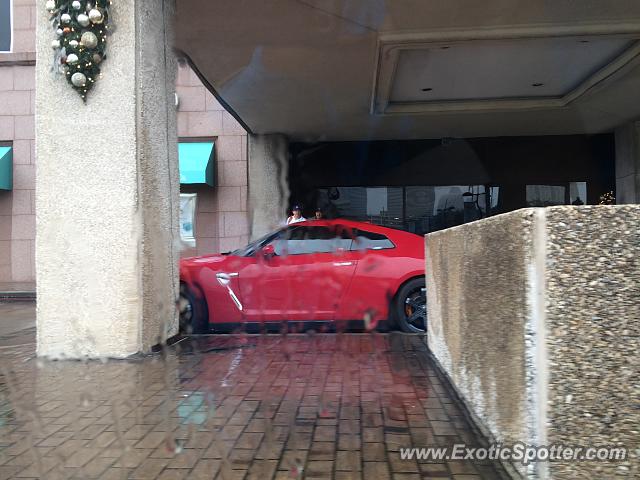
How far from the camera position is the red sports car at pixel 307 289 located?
721 cm

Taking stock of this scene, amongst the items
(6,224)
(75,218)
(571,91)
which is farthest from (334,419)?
(6,224)

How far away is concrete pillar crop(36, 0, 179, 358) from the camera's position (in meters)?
5.91

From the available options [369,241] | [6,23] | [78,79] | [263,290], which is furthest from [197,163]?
[78,79]

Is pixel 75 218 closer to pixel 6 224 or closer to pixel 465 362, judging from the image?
pixel 465 362

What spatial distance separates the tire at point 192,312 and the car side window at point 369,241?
202 centimetres

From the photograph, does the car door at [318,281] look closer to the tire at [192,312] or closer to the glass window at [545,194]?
the tire at [192,312]

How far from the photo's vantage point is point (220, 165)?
13.5 metres

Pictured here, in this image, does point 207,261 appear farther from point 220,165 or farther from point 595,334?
point 220,165

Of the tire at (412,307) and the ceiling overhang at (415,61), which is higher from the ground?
the ceiling overhang at (415,61)

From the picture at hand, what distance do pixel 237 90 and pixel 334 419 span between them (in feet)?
22.4

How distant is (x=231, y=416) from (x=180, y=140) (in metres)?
10.3

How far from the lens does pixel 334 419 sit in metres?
4.07

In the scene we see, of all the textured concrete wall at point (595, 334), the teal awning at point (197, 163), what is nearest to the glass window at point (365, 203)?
the teal awning at point (197, 163)

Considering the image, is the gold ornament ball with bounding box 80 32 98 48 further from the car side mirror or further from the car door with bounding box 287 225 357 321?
the car door with bounding box 287 225 357 321
